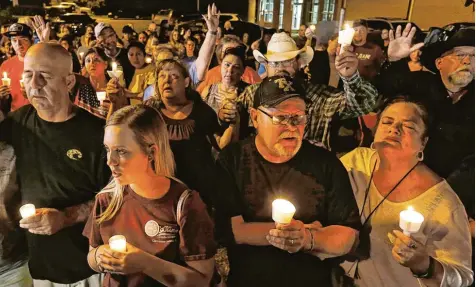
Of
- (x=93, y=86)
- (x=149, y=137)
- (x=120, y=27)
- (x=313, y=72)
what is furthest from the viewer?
(x=120, y=27)

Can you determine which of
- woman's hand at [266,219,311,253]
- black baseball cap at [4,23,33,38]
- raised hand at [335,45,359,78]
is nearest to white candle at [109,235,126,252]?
woman's hand at [266,219,311,253]

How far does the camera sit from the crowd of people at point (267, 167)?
2135 mm

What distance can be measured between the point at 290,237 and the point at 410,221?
60 cm

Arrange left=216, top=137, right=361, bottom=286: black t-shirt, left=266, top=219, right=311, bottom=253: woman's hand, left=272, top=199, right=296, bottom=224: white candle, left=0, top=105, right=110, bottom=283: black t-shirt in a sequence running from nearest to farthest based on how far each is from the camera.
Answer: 1. left=272, top=199, right=296, bottom=224: white candle
2. left=266, top=219, right=311, bottom=253: woman's hand
3. left=216, top=137, right=361, bottom=286: black t-shirt
4. left=0, top=105, right=110, bottom=283: black t-shirt

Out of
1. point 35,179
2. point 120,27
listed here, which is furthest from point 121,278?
point 120,27

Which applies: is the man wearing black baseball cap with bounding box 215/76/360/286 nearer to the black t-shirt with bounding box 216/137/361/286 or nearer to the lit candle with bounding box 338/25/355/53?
the black t-shirt with bounding box 216/137/361/286

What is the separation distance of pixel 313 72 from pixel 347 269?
1206 millimetres

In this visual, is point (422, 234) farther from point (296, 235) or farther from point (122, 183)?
point (122, 183)

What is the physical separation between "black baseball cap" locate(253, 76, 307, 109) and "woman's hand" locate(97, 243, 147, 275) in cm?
104

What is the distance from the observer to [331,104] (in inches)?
91.1

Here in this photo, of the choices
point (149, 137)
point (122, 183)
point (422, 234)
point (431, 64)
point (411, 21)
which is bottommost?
point (422, 234)

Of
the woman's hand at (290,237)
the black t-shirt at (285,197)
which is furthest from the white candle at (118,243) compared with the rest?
the woman's hand at (290,237)

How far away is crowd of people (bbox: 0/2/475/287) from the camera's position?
7.00ft

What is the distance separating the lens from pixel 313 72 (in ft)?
8.41
